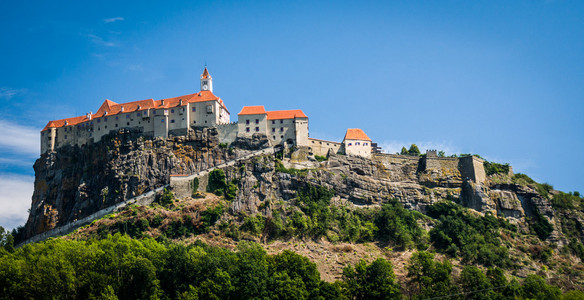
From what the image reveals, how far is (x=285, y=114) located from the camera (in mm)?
89438

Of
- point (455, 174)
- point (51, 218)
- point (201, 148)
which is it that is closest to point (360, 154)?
point (455, 174)

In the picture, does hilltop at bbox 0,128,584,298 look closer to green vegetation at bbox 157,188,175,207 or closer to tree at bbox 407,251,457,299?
green vegetation at bbox 157,188,175,207

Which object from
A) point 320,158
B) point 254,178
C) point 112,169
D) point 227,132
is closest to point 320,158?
point 320,158

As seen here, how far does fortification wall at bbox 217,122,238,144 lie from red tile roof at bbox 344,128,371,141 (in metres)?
17.5

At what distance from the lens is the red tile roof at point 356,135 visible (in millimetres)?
92000

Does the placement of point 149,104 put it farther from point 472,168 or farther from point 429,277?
point 472,168

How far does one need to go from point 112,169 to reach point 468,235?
5110 centimetres

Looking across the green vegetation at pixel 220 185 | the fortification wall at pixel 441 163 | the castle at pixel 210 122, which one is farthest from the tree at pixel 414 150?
the green vegetation at pixel 220 185

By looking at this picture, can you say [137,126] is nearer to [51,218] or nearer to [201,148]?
[201,148]

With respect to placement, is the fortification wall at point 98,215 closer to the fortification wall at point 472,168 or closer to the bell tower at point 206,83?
the bell tower at point 206,83

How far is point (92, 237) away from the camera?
68.4 m

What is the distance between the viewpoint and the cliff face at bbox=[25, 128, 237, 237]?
276 feet

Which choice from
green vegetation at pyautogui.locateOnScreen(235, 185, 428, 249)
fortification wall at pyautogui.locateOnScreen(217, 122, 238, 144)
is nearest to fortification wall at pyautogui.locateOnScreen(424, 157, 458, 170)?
green vegetation at pyautogui.locateOnScreen(235, 185, 428, 249)

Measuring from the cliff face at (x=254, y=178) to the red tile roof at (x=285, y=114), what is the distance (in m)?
4.60
